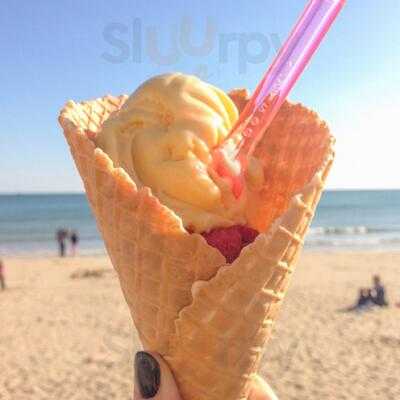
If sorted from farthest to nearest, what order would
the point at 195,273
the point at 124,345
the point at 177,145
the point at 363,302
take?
1. the point at 363,302
2. the point at 124,345
3. the point at 177,145
4. the point at 195,273

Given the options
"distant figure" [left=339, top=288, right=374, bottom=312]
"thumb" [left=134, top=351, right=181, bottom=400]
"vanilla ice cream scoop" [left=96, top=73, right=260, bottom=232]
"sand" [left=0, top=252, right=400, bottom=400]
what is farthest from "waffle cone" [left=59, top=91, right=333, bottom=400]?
"distant figure" [left=339, top=288, right=374, bottom=312]

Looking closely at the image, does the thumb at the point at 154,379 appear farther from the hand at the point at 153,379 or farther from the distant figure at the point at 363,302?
the distant figure at the point at 363,302

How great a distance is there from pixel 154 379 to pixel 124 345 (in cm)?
736

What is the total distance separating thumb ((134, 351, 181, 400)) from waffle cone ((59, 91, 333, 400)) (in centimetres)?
5

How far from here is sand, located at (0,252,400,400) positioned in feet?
23.9

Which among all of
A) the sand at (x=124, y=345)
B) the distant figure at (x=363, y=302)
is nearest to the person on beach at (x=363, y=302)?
the distant figure at (x=363, y=302)

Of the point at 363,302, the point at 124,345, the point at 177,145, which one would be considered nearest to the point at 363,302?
the point at 363,302

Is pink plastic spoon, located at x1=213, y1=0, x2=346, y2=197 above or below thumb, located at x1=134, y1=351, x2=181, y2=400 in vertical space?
above

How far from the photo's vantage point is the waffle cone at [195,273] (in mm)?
1912

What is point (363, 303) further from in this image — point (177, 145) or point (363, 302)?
point (177, 145)

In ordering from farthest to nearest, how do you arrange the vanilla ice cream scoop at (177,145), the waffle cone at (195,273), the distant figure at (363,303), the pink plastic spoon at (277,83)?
1. the distant figure at (363,303)
2. the vanilla ice cream scoop at (177,145)
3. the pink plastic spoon at (277,83)
4. the waffle cone at (195,273)

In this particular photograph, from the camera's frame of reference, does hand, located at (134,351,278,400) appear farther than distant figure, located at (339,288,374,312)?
No

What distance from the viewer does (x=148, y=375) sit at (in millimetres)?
2102

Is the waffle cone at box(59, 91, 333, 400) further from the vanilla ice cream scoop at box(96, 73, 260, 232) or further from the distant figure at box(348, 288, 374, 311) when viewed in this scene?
the distant figure at box(348, 288, 374, 311)
